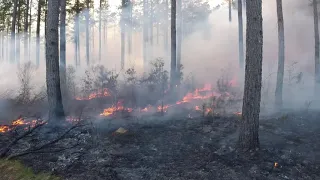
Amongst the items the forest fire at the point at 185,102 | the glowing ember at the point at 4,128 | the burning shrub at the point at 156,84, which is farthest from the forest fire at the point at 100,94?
the glowing ember at the point at 4,128

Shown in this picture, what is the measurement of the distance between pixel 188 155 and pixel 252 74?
266 cm

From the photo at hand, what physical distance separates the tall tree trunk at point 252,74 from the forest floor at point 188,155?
0.50 metres

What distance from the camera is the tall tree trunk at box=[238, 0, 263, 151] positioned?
6723 mm

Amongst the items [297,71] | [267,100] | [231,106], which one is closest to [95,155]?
[231,106]

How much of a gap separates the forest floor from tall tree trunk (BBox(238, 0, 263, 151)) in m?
0.50

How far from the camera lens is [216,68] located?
847 inches

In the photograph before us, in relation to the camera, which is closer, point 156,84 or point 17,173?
point 17,173

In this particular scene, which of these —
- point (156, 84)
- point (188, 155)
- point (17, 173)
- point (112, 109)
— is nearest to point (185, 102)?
point (156, 84)

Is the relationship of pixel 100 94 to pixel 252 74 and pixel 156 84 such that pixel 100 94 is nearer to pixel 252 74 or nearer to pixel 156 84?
pixel 156 84

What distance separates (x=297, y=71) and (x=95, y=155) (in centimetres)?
1819

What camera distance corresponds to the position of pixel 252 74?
674 centimetres

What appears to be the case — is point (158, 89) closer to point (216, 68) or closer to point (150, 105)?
point (150, 105)

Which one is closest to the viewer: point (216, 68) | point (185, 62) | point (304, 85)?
point (304, 85)

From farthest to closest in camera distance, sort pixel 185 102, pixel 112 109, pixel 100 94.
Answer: pixel 100 94, pixel 185 102, pixel 112 109
